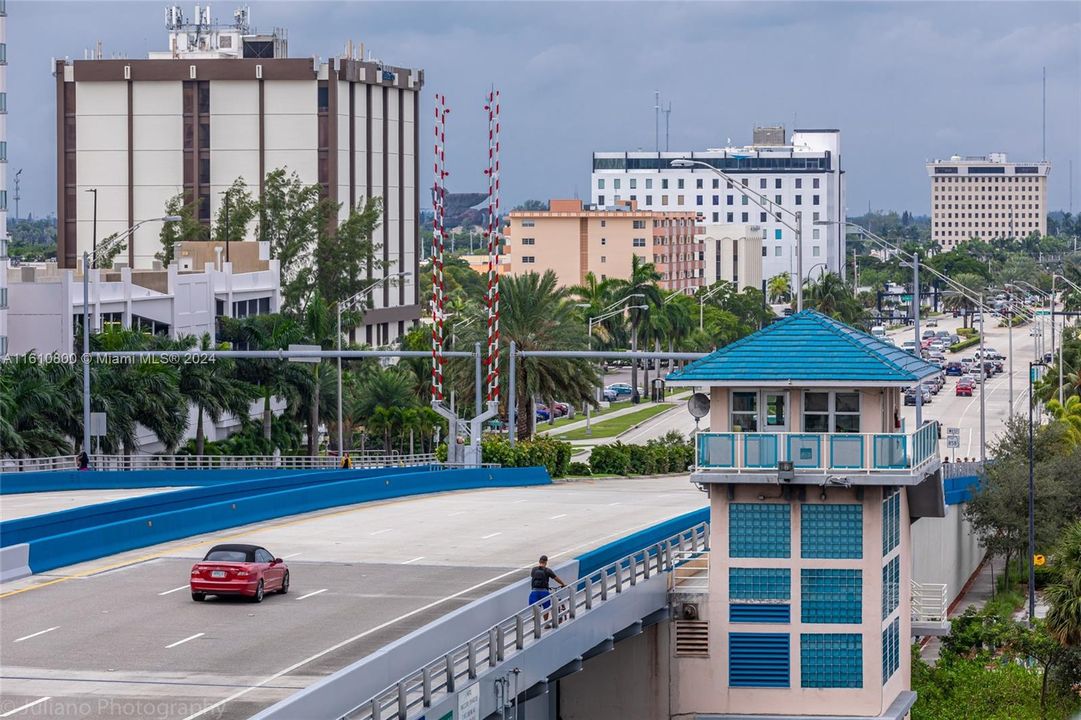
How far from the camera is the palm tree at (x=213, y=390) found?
7438cm

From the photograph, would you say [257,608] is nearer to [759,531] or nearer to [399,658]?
[399,658]

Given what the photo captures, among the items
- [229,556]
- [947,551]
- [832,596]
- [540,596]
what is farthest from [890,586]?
[947,551]

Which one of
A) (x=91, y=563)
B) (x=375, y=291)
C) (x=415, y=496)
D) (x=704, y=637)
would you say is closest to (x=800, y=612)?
(x=704, y=637)

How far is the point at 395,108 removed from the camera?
6038 inches

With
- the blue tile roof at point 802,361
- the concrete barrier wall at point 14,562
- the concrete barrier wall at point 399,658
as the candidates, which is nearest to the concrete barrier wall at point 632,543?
the concrete barrier wall at point 399,658

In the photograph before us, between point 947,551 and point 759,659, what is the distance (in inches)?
1019

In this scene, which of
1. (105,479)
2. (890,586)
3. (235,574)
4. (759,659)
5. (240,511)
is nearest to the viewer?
(235,574)

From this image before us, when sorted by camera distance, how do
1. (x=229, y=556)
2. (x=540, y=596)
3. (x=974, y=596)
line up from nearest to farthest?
1. (x=540, y=596)
2. (x=229, y=556)
3. (x=974, y=596)

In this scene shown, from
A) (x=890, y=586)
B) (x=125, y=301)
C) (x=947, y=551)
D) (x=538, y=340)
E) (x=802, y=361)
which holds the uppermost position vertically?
(x=125, y=301)

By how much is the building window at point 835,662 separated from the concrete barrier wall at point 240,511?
510 inches

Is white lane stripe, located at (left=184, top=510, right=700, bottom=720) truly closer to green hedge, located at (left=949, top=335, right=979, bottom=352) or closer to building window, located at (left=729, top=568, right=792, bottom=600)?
building window, located at (left=729, top=568, right=792, bottom=600)

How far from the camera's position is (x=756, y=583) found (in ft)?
113

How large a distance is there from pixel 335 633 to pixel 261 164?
117184 mm

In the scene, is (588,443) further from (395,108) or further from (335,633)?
(335,633)
